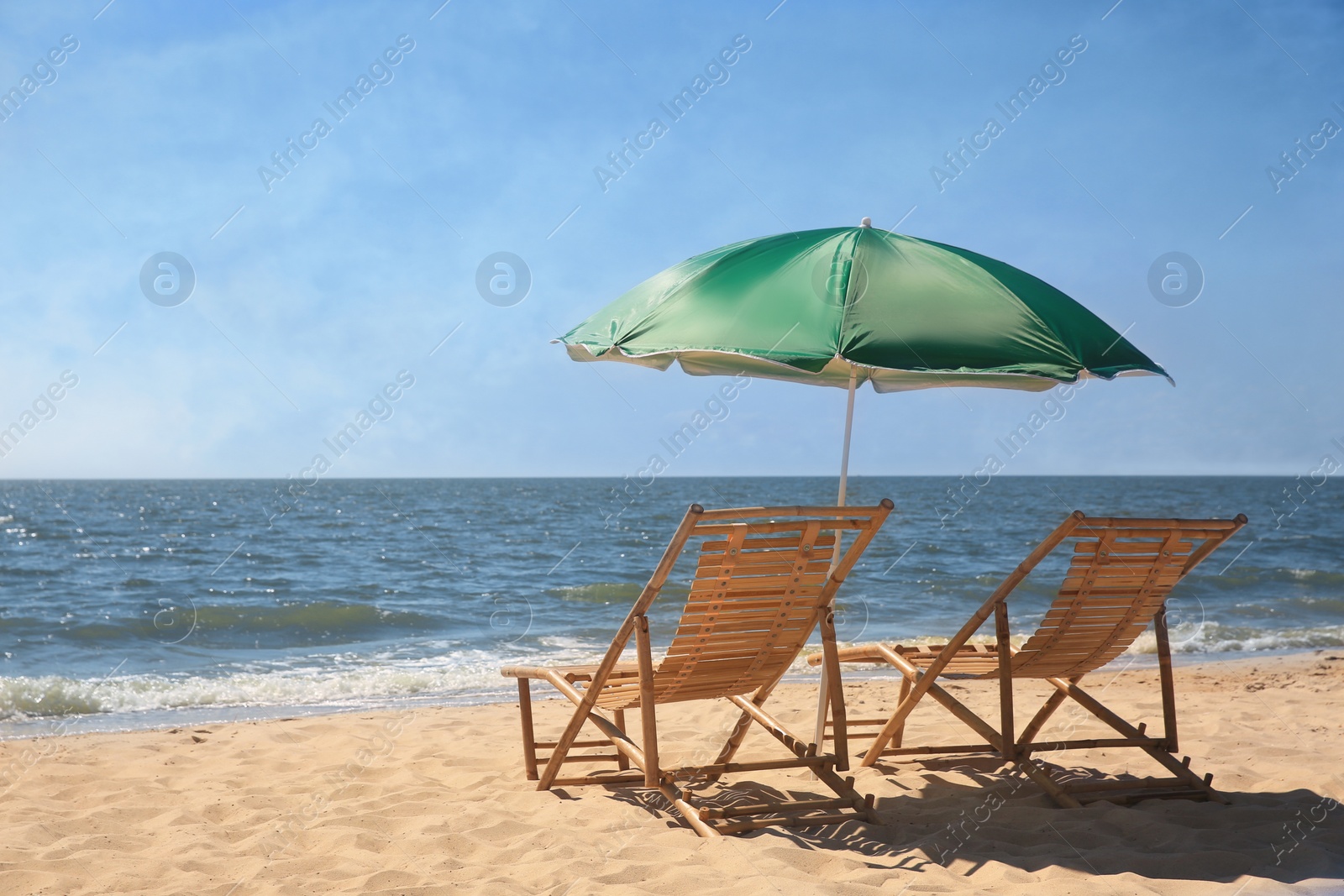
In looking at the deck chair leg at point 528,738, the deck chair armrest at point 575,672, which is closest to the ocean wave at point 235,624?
the deck chair leg at point 528,738

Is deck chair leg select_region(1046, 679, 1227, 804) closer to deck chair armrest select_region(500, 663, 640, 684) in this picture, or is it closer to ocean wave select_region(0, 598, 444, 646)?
deck chair armrest select_region(500, 663, 640, 684)

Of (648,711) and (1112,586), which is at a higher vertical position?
(1112,586)

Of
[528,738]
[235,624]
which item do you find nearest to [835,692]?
[528,738]

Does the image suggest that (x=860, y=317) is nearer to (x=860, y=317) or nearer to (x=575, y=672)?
(x=860, y=317)

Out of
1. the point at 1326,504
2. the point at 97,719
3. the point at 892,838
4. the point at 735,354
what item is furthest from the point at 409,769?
the point at 1326,504

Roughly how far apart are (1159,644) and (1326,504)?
49700 millimetres

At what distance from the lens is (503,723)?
6.03m

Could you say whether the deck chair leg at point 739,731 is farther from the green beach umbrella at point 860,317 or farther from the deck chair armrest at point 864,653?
the green beach umbrella at point 860,317

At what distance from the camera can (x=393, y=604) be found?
1354 cm

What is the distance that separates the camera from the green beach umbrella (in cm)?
316

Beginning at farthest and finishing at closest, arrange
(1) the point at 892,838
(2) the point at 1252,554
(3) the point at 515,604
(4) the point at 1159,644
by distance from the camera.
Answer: (2) the point at 1252,554 → (3) the point at 515,604 → (4) the point at 1159,644 → (1) the point at 892,838

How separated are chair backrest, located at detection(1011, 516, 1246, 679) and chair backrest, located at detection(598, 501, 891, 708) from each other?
0.93 m

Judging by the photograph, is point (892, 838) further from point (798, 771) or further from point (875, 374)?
point (875, 374)

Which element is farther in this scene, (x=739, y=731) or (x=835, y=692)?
(x=739, y=731)
